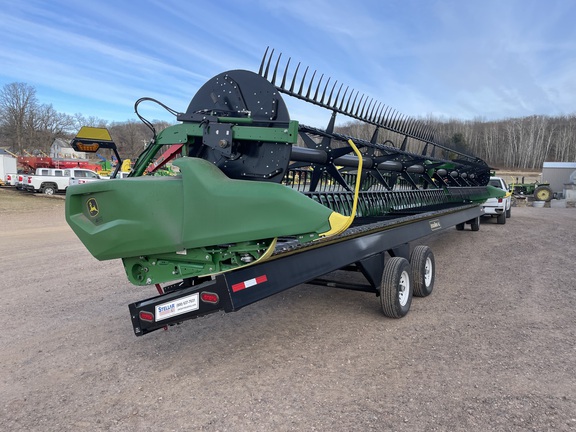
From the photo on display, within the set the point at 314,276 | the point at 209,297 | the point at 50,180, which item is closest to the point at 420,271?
the point at 314,276

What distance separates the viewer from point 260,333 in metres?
A: 4.41

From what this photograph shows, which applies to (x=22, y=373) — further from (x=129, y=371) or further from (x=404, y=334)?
(x=404, y=334)

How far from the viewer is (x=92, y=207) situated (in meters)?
3.29

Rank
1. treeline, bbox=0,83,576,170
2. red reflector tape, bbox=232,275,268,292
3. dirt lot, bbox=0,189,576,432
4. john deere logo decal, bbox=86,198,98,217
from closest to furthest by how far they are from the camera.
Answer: dirt lot, bbox=0,189,576,432
red reflector tape, bbox=232,275,268,292
john deere logo decal, bbox=86,198,98,217
treeline, bbox=0,83,576,170

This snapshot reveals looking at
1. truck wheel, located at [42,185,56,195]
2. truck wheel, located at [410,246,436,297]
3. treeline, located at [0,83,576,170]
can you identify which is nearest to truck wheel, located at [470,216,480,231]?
truck wheel, located at [410,246,436,297]

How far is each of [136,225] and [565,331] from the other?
459 cm

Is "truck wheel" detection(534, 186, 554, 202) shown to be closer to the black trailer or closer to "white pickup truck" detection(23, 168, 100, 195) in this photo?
the black trailer

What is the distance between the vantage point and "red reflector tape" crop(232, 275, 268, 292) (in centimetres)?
317

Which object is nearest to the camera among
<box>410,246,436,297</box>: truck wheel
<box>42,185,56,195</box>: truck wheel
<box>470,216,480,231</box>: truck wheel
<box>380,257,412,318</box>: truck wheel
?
<box>380,257,412,318</box>: truck wheel

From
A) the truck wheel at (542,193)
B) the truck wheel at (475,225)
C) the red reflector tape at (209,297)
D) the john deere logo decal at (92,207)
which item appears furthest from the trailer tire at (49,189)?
the truck wheel at (542,193)

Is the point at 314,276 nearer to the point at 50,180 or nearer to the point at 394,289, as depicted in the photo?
the point at 394,289

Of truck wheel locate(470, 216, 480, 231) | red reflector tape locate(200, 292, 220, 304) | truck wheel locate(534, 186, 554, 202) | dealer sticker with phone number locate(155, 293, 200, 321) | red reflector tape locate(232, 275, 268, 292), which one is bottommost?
truck wheel locate(470, 216, 480, 231)

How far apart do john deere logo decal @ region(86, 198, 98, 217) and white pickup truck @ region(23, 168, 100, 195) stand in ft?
73.0

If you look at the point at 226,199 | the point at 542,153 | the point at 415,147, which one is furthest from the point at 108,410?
the point at 542,153
